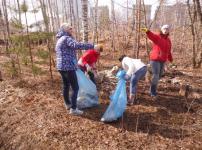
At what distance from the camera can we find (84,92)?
5621 mm

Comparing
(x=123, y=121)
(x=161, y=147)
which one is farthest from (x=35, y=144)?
(x=161, y=147)

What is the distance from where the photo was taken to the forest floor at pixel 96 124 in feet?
14.9

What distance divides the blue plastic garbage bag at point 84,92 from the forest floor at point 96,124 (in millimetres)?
203

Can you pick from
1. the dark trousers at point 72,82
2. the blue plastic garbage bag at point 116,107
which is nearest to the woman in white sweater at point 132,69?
the blue plastic garbage bag at point 116,107

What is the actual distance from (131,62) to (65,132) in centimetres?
178

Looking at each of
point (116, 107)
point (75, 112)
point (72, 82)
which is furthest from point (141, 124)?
point (72, 82)

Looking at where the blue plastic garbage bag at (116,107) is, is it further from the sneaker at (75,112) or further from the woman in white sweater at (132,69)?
the sneaker at (75,112)

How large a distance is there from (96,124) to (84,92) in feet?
2.60

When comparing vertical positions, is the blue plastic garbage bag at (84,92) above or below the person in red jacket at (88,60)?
below

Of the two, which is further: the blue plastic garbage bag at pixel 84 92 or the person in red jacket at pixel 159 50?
the person in red jacket at pixel 159 50

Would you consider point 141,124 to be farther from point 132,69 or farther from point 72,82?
point 72,82

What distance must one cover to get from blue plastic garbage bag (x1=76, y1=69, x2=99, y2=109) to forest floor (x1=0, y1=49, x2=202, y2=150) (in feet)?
0.67

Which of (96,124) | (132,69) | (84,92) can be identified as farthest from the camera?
(84,92)

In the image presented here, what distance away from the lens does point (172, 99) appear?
634 cm
